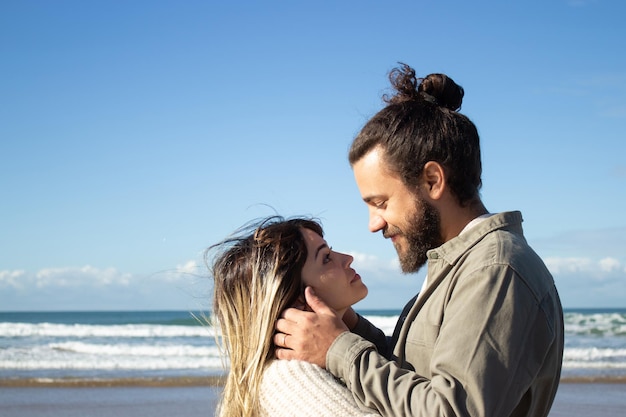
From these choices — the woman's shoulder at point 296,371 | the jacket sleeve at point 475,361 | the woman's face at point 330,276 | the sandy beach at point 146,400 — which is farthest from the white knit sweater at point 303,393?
the sandy beach at point 146,400

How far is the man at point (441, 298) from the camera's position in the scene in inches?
79.9

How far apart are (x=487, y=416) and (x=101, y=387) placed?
9.07 meters

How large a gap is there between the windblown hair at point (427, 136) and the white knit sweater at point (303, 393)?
0.75 metres

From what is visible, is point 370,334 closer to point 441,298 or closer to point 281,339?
point 281,339

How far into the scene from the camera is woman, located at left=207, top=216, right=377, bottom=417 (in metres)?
2.41

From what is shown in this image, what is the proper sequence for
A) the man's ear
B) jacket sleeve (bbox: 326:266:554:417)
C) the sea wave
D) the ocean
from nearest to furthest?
jacket sleeve (bbox: 326:266:554:417), the man's ear, the ocean, the sea wave

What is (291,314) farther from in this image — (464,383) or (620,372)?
(620,372)

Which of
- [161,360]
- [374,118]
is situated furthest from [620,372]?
[374,118]

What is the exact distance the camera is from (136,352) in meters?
15.6

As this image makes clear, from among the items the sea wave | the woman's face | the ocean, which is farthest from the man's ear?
the sea wave

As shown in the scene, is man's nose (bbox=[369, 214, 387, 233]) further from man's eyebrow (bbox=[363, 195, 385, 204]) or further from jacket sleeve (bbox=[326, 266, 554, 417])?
jacket sleeve (bbox=[326, 266, 554, 417])

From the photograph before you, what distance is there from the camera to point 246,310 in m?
2.64

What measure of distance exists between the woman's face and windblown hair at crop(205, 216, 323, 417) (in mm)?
30

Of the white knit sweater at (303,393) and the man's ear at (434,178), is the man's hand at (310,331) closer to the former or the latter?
the white knit sweater at (303,393)
